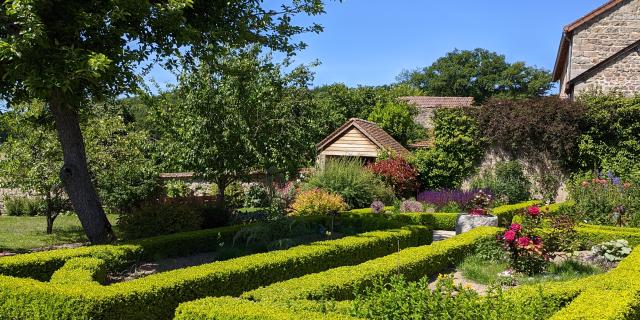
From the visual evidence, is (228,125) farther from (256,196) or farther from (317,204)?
(256,196)

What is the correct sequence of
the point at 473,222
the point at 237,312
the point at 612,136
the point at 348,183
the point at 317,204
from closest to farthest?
the point at 237,312, the point at 473,222, the point at 317,204, the point at 348,183, the point at 612,136

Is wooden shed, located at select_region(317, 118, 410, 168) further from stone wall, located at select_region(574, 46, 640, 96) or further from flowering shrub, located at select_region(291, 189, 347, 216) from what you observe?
stone wall, located at select_region(574, 46, 640, 96)

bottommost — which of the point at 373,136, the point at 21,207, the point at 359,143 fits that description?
the point at 21,207

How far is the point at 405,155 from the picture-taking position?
20375mm

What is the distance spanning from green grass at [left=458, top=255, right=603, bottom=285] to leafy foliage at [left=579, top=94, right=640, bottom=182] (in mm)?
9566

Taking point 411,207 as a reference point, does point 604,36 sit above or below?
above

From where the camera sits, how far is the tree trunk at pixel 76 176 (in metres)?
9.73

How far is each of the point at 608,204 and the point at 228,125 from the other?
952 cm

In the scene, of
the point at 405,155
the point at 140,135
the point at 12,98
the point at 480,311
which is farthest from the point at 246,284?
the point at 405,155

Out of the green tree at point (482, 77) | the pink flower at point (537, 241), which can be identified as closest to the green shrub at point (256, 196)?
the pink flower at point (537, 241)

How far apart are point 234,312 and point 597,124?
15.9 m

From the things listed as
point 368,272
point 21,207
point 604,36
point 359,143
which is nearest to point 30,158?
point 21,207

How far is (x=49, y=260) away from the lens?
7.92 m

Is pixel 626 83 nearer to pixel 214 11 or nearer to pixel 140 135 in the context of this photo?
pixel 214 11
